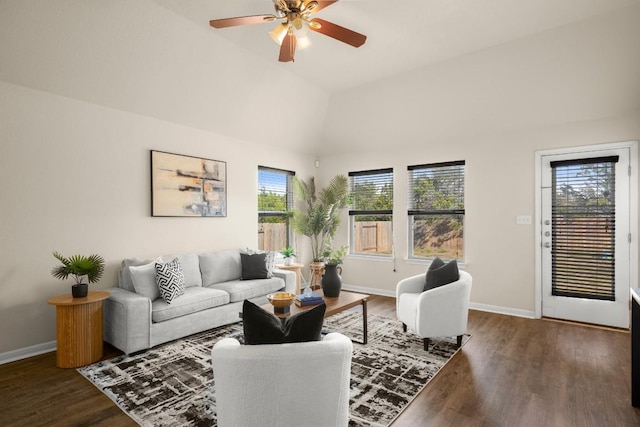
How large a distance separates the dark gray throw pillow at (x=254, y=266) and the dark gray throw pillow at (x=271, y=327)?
308 centimetres

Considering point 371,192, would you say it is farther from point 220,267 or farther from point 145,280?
point 145,280

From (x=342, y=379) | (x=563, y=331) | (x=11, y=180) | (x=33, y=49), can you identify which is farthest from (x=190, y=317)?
(x=563, y=331)

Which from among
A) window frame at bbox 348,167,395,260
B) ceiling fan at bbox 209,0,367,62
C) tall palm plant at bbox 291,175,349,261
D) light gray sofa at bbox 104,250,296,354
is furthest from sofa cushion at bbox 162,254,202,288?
window frame at bbox 348,167,395,260

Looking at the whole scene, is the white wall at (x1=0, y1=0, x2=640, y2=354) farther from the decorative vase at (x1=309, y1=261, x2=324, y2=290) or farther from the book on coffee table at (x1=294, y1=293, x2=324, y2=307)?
the book on coffee table at (x1=294, y1=293, x2=324, y2=307)

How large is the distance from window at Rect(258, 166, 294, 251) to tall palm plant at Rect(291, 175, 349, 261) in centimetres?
19

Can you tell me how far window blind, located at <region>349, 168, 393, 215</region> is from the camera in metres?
6.09

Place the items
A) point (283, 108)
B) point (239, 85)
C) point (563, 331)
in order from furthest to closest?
point (283, 108)
point (239, 85)
point (563, 331)

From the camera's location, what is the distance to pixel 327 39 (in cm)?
392

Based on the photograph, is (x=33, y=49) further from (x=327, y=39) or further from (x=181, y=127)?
(x=327, y=39)

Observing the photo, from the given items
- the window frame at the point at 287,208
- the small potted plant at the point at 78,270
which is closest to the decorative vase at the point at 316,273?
the window frame at the point at 287,208

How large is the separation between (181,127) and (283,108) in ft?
5.17

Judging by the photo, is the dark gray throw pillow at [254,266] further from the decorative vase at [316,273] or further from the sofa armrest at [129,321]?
the sofa armrest at [129,321]

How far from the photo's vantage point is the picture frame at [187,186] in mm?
4336

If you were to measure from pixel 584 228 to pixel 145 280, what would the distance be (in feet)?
17.4
